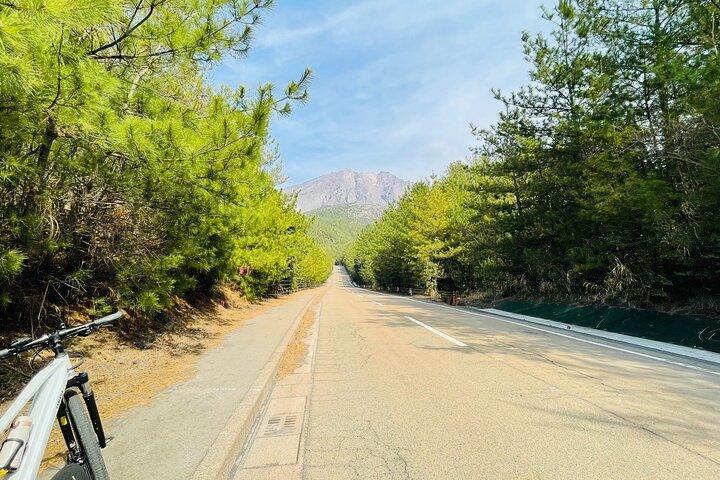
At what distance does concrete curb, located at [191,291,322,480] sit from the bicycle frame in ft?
4.60

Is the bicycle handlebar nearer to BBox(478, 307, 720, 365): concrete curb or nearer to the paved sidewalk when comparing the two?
the paved sidewalk

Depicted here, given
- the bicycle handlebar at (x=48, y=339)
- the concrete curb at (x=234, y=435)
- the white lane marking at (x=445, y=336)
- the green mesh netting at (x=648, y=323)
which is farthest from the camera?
the white lane marking at (x=445, y=336)

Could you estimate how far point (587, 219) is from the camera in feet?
48.9

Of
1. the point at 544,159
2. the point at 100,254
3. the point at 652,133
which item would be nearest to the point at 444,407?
the point at 100,254

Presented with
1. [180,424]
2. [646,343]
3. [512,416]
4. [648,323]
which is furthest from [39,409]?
[648,323]

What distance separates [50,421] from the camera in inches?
82.4

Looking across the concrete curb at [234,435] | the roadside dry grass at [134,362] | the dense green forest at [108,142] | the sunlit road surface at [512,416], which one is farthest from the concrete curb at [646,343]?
the roadside dry grass at [134,362]

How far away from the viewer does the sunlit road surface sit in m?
3.32

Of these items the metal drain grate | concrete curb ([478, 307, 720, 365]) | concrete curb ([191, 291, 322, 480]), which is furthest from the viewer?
concrete curb ([478, 307, 720, 365])

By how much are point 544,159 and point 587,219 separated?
4164 millimetres

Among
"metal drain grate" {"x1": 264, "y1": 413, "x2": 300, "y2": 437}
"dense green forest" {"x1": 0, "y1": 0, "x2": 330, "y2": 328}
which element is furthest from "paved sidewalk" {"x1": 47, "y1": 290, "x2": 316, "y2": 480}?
"dense green forest" {"x1": 0, "y1": 0, "x2": 330, "y2": 328}

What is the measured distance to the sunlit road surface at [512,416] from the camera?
3316mm

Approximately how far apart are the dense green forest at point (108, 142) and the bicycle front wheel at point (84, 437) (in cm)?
234

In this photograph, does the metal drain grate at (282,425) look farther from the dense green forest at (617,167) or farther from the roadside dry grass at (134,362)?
the dense green forest at (617,167)
